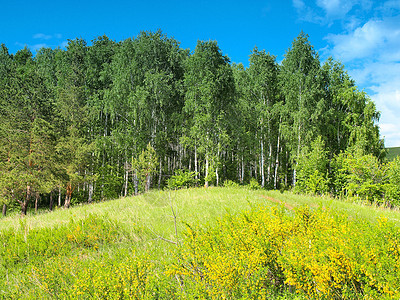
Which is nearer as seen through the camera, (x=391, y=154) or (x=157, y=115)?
(x=157, y=115)

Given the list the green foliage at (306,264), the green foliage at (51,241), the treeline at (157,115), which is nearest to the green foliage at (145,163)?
the treeline at (157,115)

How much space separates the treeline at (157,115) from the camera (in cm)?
1628

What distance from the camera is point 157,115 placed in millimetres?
22125

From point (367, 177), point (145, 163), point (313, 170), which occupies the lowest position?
point (367, 177)

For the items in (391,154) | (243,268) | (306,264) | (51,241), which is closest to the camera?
(306,264)

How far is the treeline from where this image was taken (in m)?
16.3

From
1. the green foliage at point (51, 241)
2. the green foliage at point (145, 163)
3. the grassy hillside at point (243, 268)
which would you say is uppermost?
the green foliage at point (145, 163)

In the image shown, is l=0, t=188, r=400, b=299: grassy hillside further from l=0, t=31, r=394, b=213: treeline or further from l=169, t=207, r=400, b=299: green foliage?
l=0, t=31, r=394, b=213: treeline

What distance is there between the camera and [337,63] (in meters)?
22.6

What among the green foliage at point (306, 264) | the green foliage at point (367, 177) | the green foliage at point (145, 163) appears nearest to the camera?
the green foliage at point (306, 264)

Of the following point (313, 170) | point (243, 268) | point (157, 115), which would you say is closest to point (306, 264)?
point (243, 268)

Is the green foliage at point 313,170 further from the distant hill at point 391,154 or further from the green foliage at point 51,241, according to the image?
the green foliage at point 51,241

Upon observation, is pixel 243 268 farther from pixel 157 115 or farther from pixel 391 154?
pixel 391 154

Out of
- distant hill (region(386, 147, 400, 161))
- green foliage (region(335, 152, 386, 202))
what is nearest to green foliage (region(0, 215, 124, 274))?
green foliage (region(335, 152, 386, 202))
